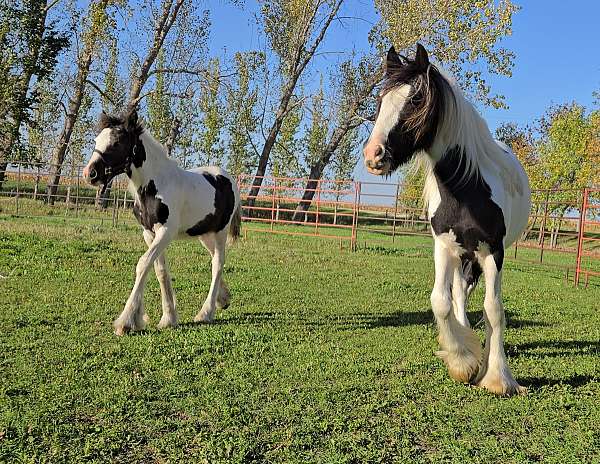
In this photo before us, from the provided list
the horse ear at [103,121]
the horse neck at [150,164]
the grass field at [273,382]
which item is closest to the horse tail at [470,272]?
the grass field at [273,382]

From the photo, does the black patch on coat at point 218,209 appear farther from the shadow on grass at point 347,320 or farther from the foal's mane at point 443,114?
the foal's mane at point 443,114

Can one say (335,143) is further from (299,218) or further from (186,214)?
(186,214)

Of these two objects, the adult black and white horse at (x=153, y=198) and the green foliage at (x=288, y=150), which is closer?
the adult black and white horse at (x=153, y=198)

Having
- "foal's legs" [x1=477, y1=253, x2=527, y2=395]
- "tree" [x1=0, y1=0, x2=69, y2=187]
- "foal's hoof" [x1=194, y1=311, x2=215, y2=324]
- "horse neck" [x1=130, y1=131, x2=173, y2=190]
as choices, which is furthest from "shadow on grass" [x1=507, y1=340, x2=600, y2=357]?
"tree" [x1=0, y1=0, x2=69, y2=187]

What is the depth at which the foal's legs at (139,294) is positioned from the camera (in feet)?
17.3

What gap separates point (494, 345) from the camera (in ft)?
13.6

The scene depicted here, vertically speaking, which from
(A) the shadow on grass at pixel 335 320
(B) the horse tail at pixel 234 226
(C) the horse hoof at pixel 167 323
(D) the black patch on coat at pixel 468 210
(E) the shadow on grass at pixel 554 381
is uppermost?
(D) the black patch on coat at pixel 468 210

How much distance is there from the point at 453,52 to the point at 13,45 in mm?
17436

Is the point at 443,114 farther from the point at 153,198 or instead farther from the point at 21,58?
the point at 21,58

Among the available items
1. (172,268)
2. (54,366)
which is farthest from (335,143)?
(54,366)

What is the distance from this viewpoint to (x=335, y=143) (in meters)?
27.6

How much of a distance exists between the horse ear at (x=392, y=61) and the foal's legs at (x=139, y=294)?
293cm

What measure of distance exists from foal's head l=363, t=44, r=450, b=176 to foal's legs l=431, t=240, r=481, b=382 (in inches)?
35.0

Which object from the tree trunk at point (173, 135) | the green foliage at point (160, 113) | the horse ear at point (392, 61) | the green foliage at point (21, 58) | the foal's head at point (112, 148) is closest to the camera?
the horse ear at point (392, 61)
